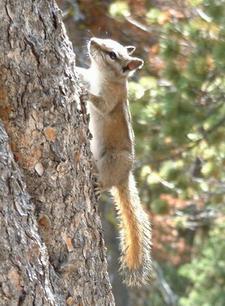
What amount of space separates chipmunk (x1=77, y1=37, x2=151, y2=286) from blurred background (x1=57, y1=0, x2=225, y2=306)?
6.22 ft

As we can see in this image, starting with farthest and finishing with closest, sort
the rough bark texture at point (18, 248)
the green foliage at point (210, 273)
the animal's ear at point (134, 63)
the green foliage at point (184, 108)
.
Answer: the green foliage at point (210, 273) → the green foliage at point (184, 108) → the animal's ear at point (134, 63) → the rough bark texture at point (18, 248)

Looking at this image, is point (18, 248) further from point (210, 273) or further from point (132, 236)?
point (210, 273)

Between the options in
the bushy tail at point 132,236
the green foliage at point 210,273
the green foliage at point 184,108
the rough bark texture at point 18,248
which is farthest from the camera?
the green foliage at point 210,273

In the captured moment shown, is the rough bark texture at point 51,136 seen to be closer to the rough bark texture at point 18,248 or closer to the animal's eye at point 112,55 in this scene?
the rough bark texture at point 18,248

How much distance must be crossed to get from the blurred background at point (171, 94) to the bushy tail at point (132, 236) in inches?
84.4

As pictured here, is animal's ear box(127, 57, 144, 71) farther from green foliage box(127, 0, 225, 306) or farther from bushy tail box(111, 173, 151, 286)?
green foliage box(127, 0, 225, 306)

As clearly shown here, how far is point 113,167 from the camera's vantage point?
509 centimetres

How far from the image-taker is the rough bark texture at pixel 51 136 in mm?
3449

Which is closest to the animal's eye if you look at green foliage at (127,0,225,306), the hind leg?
the hind leg

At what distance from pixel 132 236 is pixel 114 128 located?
604 mm

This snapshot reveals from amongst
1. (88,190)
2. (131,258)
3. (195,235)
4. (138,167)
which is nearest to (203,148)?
(138,167)

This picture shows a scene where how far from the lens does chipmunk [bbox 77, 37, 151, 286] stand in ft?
16.6

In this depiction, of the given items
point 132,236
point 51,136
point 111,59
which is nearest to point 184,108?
point 111,59

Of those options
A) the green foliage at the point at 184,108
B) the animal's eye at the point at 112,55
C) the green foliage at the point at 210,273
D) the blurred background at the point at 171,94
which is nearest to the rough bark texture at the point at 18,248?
the animal's eye at the point at 112,55
